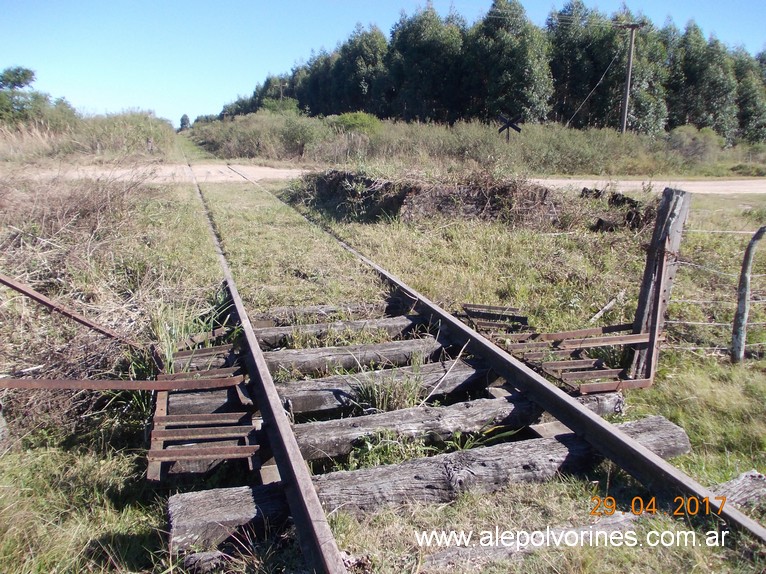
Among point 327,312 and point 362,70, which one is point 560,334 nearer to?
point 327,312

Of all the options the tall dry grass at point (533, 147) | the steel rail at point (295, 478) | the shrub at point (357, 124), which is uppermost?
the shrub at point (357, 124)

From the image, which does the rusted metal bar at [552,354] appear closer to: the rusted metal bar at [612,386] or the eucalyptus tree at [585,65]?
the rusted metal bar at [612,386]

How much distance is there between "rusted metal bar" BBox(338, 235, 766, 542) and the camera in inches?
97.9

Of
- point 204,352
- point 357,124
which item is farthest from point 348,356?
point 357,124

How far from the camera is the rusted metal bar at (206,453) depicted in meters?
3.09

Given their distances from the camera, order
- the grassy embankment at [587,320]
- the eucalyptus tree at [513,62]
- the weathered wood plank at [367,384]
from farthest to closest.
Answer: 1. the eucalyptus tree at [513,62]
2. the weathered wood plank at [367,384]
3. the grassy embankment at [587,320]

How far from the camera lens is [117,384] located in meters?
3.55

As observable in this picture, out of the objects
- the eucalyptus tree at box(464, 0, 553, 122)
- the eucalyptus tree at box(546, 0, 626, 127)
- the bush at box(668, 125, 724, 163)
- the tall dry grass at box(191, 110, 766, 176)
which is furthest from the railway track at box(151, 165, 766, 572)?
the eucalyptus tree at box(546, 0, 626, 127)

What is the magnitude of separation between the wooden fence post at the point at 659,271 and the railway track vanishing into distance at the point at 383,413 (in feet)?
0.03

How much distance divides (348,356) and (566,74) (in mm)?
36409

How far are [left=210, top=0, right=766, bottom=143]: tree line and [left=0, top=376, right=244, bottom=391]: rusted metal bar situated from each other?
101 feet

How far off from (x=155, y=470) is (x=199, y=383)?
32.3 inches
